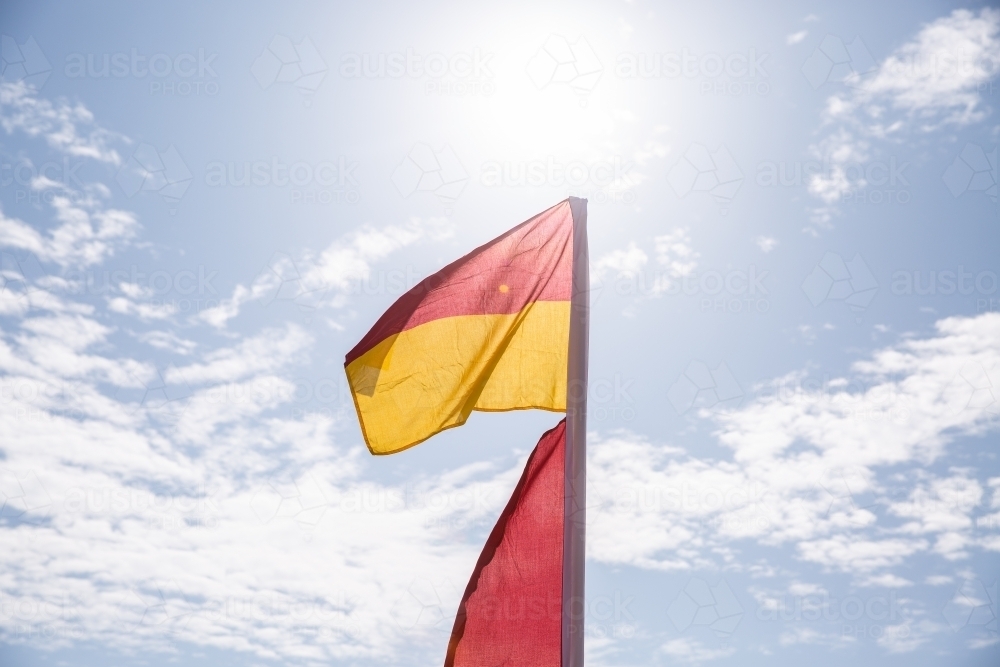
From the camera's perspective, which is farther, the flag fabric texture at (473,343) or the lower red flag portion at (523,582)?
the flag fabric texture at (473,343)

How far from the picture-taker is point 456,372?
8.85m

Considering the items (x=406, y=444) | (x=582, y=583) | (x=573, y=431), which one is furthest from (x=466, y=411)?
(x=582, y=583)

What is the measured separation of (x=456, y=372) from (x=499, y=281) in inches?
39.6

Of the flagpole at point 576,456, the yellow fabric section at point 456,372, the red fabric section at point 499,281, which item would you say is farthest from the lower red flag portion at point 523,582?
the red fabric section at point 499,281

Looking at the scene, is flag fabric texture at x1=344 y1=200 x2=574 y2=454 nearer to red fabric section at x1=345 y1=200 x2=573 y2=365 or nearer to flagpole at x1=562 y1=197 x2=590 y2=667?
red fabric section at x1=345 y1=200 x2=573 y2=365

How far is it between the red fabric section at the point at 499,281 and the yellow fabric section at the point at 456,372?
0.09 meters

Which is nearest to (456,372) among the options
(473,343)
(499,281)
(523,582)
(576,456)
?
(473,343)

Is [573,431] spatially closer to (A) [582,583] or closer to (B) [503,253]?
(A) [582,583]

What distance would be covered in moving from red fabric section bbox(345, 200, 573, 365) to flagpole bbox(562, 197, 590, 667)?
238 millimetres

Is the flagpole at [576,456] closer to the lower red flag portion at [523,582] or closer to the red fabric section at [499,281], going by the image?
the red fabric section at [499,281]

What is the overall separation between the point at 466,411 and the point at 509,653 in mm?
2268

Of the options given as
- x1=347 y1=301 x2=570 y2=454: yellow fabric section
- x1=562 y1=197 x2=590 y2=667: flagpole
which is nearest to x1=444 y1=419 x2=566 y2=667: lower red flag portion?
x1=562 y1=197 x2=590 y2=667: flagpole

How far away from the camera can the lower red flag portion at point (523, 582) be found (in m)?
8.28

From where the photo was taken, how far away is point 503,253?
9047 mm
